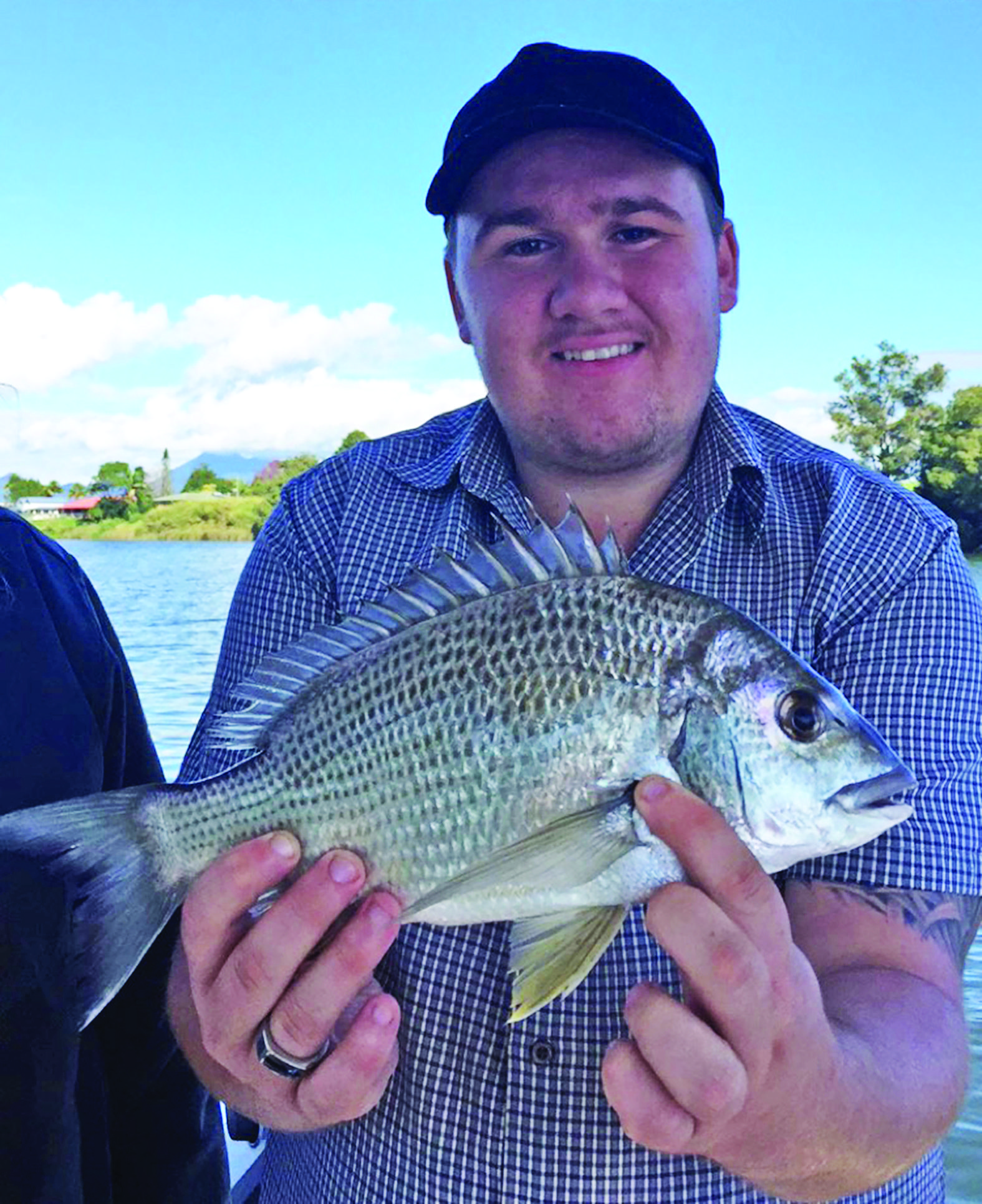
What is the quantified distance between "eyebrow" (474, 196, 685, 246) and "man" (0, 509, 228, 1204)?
1186 millimetres

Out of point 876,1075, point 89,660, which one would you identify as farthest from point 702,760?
point 89,660

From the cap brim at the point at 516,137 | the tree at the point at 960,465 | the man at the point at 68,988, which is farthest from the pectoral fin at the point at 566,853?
the tree at the point at 960,465

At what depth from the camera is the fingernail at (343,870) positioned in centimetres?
176

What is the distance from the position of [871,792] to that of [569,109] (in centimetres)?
152

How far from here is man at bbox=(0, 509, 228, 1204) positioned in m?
2.07

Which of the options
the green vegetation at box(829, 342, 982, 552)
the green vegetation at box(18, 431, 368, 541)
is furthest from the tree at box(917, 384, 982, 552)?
the green vegetation at box(18, 431, 368, 541)

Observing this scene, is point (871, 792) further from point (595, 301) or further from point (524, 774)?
point (595, 301)

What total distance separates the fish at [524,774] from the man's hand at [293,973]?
0.07 m

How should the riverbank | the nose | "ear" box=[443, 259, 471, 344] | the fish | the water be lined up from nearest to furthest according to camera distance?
1. the fish
2. the nose
3. "ear" box=[443, 259, 471, 344]
4. the water
5. the riverbank

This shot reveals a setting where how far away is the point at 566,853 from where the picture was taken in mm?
1681

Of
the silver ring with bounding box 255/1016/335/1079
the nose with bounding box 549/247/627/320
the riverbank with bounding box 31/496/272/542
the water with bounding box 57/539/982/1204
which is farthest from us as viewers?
the riverbank with bounding box 31/496/272/542

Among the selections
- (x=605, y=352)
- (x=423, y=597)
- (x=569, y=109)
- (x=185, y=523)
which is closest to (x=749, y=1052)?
(x=423, y=597)

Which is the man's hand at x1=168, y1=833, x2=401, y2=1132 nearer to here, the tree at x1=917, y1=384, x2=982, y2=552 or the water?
the water

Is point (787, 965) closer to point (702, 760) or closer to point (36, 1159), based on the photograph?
point (702, 760)
